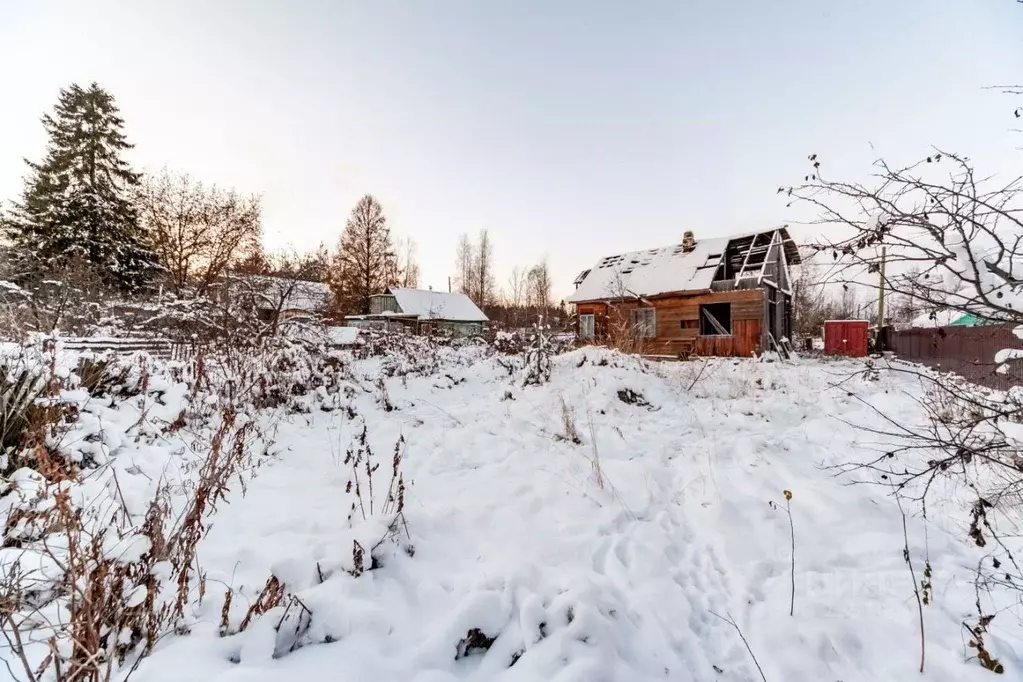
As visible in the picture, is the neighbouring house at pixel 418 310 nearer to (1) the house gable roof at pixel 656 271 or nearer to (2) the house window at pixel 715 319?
(1) the house gable roof at pixel 656 271

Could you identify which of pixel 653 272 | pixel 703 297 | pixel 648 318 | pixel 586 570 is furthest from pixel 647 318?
pixel 586 570

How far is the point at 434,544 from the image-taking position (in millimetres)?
2666

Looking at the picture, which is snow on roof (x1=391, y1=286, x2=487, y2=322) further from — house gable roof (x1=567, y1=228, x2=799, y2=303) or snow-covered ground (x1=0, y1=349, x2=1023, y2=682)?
snow-covered ground (x1=0, y1=349, x2=1023, y2=682)

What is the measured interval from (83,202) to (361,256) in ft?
52.7

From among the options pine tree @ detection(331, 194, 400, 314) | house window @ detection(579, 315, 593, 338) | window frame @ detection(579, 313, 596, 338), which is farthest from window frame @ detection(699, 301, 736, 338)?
pine tree @ detection(331, 194, 400, 314)

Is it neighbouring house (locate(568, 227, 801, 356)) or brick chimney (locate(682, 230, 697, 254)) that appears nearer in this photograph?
neighbouring house (locate(568, 227, 801, 356))

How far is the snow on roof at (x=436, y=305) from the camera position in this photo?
29094 millimetres

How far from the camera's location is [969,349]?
1008 cm

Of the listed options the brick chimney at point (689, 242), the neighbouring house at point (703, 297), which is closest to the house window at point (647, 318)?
the neighbouring house at point (703, 297)

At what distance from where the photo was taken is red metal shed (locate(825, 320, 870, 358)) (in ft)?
59.4

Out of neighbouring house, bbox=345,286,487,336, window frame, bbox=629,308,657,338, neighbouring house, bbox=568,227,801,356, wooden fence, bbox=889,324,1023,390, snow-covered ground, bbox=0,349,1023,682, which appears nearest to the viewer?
snow-covered ground, bbox=0,349,1023,682

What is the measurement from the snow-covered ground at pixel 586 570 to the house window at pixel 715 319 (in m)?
11.0

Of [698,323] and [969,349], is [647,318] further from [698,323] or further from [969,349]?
[969,349]

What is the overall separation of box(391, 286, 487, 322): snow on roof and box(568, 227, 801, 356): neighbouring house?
14.6 meters
